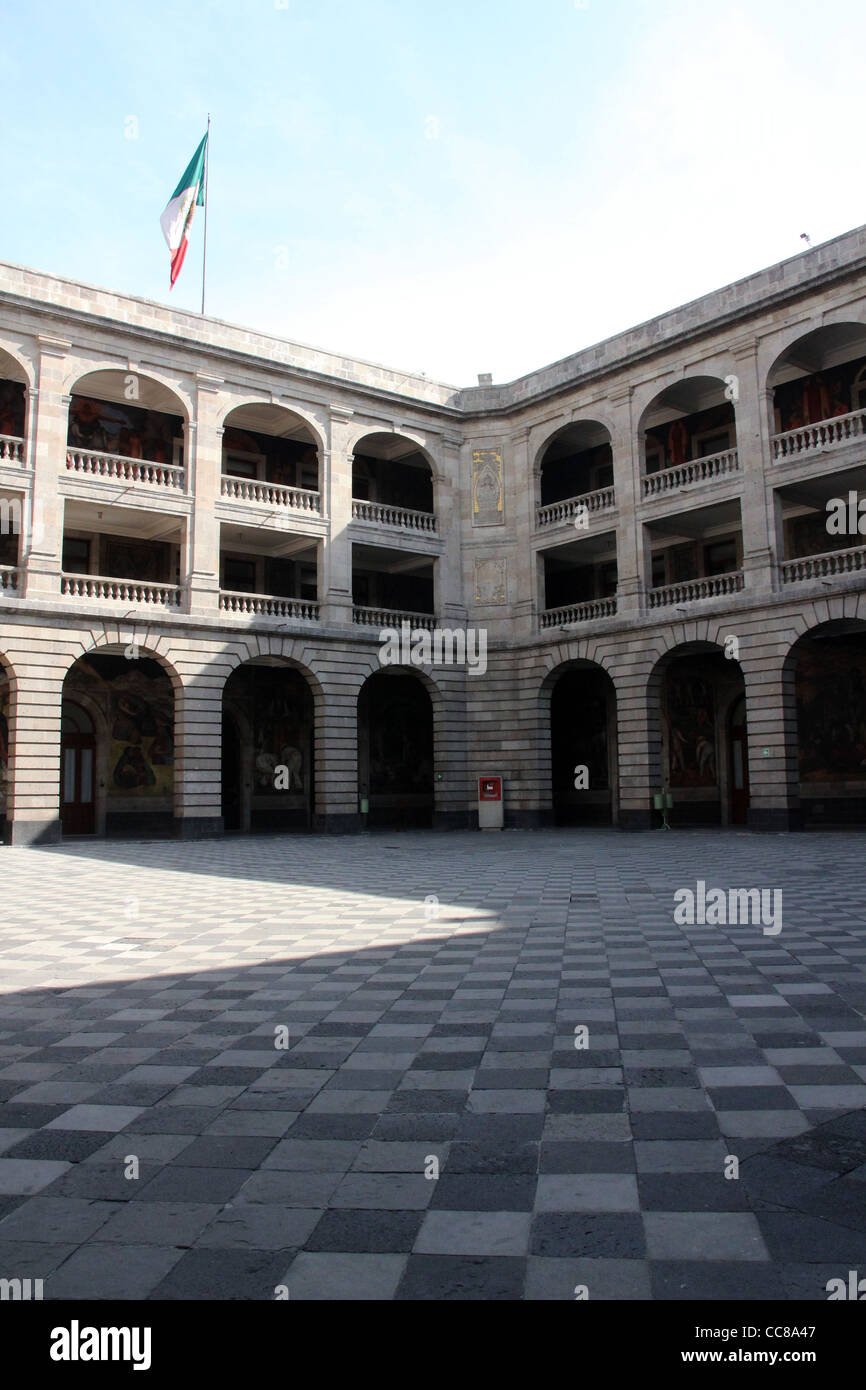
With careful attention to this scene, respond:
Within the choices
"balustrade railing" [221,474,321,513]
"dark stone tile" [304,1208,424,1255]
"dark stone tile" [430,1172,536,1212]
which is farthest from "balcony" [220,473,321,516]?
"dark stone tile" [304,1208,424,1255]

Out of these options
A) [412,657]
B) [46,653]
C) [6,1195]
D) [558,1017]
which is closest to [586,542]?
[412,657]

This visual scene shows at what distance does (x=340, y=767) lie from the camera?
28.1 m

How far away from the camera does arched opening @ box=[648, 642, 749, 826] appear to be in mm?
29391

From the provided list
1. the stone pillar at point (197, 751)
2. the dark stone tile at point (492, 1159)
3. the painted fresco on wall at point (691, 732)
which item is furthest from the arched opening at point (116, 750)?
the dark stone tile at point (492, 1159)

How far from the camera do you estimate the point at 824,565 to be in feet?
77.5

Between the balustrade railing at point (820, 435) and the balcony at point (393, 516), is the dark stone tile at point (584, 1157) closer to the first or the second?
the balustrade railing at point (820, 435)

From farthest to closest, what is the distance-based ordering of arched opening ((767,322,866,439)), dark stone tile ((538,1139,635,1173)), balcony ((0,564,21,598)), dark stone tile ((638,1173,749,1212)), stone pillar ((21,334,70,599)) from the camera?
arched opening ((767,322,866,439)) < stone pillar ((21,334,70,599)) < balcony ((0,564,21,598)) < dark stone tile ((538,1139,635,1173)) < dark stone tile ((638,1173,749,1212))

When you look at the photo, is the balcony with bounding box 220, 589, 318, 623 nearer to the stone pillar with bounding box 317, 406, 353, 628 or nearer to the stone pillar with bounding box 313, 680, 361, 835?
the stone pillar with bounding box 317, 406, 353, 628

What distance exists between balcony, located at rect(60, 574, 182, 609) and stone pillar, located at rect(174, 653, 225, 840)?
5.43 feet

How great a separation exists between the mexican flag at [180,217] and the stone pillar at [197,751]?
1027 centimetres

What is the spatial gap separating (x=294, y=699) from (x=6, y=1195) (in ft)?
91.5

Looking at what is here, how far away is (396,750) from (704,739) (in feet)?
32.2

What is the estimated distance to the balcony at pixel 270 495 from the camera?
88.3 feet
